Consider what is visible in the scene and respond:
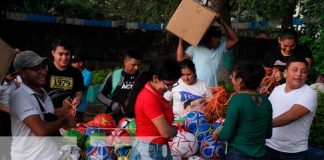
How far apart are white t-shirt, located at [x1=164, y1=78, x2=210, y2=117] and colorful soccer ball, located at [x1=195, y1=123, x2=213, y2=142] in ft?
2.25

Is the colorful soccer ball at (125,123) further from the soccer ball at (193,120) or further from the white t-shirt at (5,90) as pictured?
the white t-shirt at (5,90)

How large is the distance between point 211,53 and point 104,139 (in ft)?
7.72

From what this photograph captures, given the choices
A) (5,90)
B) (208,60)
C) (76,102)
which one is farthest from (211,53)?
(5,90)

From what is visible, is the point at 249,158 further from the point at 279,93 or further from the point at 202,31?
the point at 202,31

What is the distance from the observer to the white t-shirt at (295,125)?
15.5ft

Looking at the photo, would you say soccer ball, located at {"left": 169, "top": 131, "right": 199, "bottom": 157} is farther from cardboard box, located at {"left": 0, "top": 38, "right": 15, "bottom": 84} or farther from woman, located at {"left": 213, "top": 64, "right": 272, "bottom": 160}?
cardboard box, located at {"left": 0, "top": 38, "right": 15, "bottom": 84}

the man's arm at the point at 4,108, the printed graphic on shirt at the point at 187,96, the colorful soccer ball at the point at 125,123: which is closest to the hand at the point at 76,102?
the colorful soccer ball at the point at 125,123

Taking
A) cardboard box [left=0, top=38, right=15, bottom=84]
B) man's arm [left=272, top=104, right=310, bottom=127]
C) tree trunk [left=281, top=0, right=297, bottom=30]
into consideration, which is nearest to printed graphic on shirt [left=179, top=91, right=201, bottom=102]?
man's arm [left=272, top=104, right=310, bottom=127]

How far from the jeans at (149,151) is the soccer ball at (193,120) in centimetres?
109

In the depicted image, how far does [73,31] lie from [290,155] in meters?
14.7

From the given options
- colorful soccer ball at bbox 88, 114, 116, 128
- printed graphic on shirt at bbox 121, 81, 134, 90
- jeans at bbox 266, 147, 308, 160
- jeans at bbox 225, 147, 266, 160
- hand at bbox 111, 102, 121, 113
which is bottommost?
jeans at bbox 266, 147, 308, 160

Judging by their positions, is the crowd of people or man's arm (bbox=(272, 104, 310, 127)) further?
man's arm (bbox=(272, 104, 310, 127))

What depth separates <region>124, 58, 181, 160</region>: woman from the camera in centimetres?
410

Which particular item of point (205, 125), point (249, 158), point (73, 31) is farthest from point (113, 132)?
point (73, 31)
